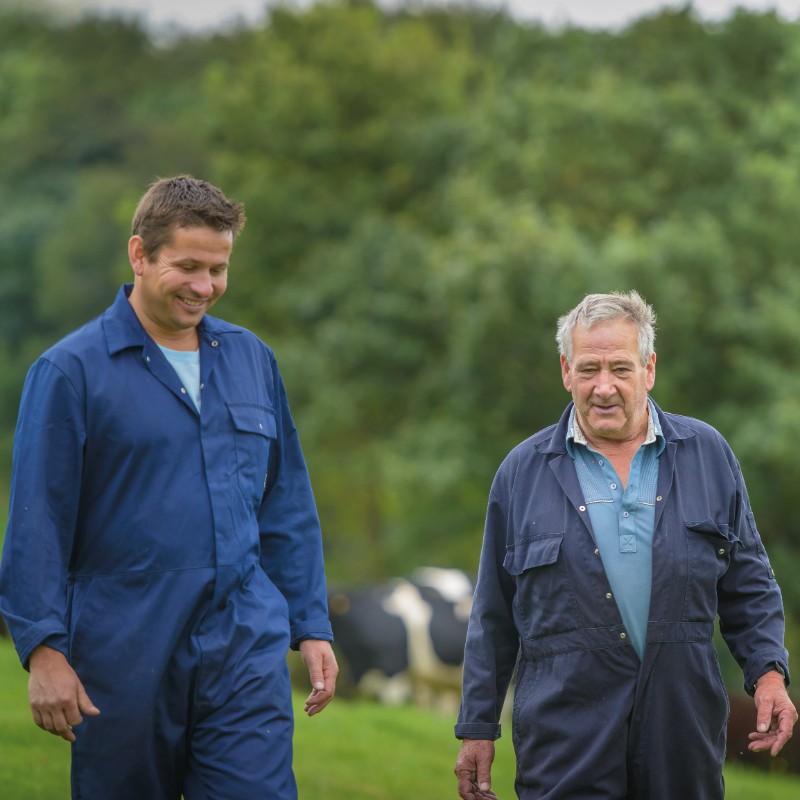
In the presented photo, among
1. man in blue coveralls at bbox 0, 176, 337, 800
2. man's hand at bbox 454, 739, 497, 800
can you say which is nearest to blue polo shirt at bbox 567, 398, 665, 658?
man's hand at bbox 454, 739, 497, 800

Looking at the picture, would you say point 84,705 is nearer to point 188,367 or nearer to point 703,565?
point 188,367

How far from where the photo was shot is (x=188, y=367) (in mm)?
4574

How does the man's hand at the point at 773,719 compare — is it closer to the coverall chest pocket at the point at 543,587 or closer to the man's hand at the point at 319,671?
the coverall chest pocket at the point at 543,587

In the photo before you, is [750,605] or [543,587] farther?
[750,605]

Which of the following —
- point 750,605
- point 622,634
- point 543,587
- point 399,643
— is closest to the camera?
point 622,634

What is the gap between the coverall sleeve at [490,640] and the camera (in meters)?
4.71

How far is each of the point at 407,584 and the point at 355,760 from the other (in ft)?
36.1

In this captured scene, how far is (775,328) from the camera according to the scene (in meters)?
20.9

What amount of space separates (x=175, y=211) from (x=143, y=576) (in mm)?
1121

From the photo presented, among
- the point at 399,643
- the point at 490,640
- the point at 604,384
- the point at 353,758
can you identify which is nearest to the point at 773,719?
the point at 490,640

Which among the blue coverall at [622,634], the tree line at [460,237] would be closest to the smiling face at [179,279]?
the blue coverall at [622,634]

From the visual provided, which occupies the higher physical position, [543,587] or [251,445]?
[251,445]

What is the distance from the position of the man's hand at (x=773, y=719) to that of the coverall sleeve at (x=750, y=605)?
0.08 m

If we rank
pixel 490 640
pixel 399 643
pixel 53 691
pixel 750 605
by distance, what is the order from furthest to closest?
pixel 399 643 → pixel 490 640 → pixel 750 605 → pixel 53 691
